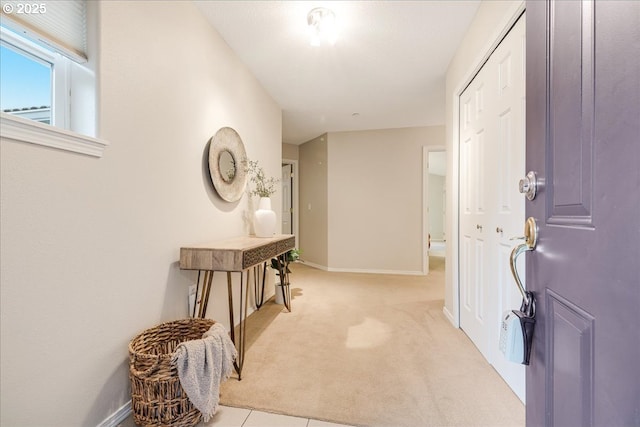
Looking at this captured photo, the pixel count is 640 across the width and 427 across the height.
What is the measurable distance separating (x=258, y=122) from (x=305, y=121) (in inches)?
57.2

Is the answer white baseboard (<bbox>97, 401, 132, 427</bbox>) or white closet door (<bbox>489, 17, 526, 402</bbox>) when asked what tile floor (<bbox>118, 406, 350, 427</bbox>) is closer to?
white baseboard (<bbox>97, 401, 132, 427</bbox>)

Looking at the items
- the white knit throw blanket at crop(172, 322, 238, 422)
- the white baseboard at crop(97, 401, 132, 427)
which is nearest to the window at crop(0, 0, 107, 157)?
the white knit throw blanket at crop(172, 322, 238, 422)

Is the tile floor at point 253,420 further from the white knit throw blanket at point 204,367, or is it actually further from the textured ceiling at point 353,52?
the textured ceiling at point 353,52

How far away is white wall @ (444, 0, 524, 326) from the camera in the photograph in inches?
63.6

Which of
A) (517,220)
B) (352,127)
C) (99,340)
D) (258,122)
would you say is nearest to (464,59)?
(517,220)

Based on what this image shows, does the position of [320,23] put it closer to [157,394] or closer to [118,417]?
[157,394]

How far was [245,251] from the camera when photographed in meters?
1.66

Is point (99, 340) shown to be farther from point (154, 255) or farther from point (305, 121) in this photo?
point (305, 121)

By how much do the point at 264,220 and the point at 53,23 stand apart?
5.28ft

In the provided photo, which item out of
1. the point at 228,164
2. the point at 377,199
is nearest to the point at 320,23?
the point at 228,164

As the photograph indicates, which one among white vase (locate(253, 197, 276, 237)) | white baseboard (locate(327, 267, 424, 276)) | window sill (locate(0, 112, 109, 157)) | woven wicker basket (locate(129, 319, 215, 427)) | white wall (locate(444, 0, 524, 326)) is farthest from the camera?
white baseboard (locate(327, 267, 424, 276))

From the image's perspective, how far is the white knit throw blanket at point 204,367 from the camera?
122 cm

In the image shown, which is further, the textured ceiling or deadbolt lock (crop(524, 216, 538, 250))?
the textured ceiling

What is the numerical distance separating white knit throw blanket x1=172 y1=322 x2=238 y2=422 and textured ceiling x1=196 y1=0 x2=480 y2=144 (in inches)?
80.5
